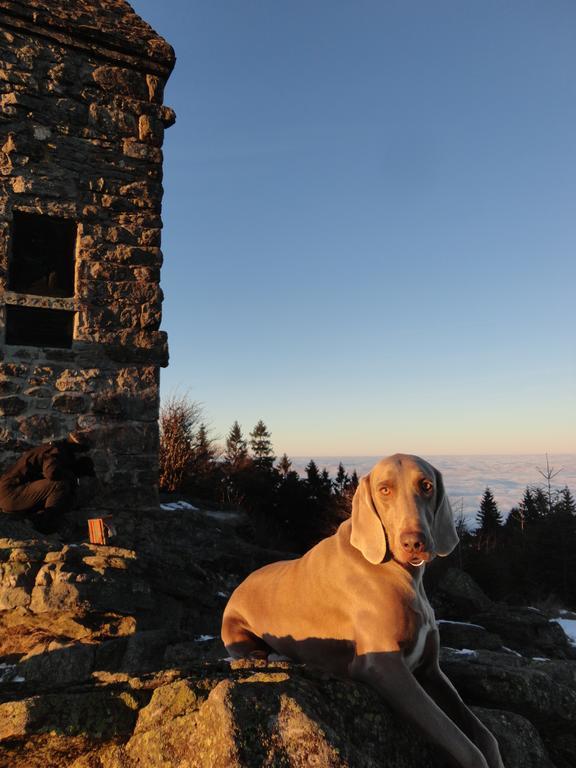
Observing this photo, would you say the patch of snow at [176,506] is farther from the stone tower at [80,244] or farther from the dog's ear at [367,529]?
the dog's ear at [367,529]

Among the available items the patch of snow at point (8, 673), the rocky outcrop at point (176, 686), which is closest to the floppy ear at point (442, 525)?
the rocky outcrop at point (176, 686)

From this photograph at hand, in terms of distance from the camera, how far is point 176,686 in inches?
88.3

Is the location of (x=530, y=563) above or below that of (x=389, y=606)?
below

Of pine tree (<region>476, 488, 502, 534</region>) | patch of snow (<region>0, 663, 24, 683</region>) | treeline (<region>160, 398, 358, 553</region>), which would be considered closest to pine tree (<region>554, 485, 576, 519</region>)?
pine tree (<region>476, 488, 502, 534</region>)

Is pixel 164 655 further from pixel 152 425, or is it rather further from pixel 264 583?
pixel 152 425

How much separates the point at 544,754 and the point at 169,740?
197 cm

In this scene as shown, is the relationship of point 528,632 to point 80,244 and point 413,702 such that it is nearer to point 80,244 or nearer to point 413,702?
point 413,702

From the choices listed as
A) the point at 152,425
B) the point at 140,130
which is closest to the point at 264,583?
the point at 152,425

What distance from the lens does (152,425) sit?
7805 millimetres

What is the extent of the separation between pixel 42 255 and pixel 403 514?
6723 mm

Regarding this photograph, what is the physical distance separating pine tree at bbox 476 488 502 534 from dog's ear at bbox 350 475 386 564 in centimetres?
3325

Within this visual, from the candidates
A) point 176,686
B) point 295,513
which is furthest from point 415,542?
point 295,513

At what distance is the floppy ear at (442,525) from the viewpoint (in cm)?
258

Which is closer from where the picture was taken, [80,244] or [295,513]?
[80,244]
